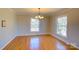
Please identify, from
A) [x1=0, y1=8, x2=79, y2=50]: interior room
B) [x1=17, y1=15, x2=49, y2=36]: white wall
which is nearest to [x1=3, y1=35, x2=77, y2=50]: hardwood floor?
[x1=0, y1=8, x2=79, y2=50]: interior room

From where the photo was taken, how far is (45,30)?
341 centimetres

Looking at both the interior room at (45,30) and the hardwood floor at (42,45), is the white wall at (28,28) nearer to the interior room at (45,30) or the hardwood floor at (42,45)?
the interior room at (45,30)

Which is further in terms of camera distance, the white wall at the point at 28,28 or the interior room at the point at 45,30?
the white wall at the point at 28,28

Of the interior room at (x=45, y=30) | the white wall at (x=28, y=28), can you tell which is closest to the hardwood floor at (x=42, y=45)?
the interior room at (x=45, y=30)

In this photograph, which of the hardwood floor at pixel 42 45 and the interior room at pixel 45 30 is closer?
the hardwood floor at pixel 42 45

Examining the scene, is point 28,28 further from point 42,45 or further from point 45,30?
point 42,45

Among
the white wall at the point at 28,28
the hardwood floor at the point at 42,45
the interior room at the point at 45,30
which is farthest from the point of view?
the white wall at the point at 28,28

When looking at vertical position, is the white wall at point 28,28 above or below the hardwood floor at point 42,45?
above

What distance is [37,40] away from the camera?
10.1 ft

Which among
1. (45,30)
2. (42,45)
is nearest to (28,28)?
(45,30)

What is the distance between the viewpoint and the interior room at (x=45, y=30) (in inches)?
94.3

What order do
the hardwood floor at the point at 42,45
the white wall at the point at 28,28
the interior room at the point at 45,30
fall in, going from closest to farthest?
the hardwood floor at the point at 42,45 → the interior room at the point at 45,30 → the white wall at the point at 28,28
